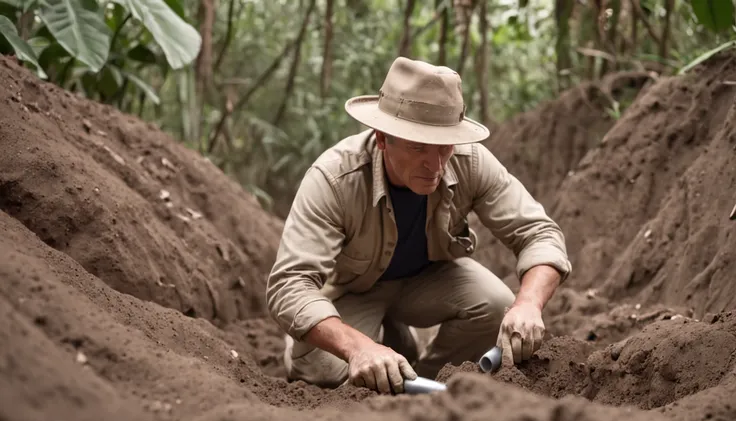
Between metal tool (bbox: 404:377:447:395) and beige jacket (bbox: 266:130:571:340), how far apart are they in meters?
0.45

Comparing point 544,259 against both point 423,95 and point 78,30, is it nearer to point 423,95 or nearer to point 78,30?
point 423,95

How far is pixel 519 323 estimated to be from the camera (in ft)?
8.76

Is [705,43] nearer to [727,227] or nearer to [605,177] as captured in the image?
[605,177]

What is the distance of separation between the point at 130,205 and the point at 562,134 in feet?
10.3

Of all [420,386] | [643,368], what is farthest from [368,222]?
[643,368]

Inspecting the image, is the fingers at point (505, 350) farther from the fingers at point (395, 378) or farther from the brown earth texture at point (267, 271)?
the fingers at point (395, 378)

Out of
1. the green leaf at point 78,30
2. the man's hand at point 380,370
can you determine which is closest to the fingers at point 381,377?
the man's hand at point 380,370

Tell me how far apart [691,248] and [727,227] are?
0.65 ft

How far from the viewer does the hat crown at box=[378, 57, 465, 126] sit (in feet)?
9.16

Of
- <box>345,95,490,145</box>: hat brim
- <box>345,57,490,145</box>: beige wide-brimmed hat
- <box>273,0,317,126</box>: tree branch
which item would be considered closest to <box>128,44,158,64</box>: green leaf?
<box>273,0,317,126</box>: tree branch

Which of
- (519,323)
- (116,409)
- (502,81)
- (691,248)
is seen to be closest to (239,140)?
(502,81)

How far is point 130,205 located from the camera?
3582 millimetres

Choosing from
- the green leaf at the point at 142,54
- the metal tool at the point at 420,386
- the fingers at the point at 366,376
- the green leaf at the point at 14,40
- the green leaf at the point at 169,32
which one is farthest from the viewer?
the green leaf at the point at 142,54

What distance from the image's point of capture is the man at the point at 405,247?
2.72 metres
